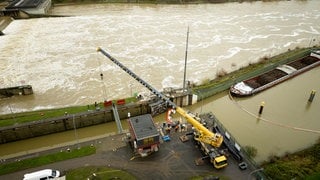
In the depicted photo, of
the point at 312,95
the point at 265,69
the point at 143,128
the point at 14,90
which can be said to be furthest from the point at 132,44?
the point at 312,95

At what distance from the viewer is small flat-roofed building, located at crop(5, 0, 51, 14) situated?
76.1m

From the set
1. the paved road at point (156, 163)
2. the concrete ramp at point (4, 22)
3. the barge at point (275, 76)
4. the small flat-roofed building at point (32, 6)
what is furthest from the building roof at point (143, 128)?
the small flat-roofed building at point (32, 6)

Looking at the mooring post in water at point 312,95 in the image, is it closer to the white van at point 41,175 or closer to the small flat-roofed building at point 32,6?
the white van at point 41,175

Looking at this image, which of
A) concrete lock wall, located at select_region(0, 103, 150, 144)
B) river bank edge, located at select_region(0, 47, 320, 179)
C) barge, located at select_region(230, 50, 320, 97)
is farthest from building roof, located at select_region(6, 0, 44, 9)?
barge, located at select_region(230, 50, 320, 97)

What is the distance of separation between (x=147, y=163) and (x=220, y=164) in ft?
22.9

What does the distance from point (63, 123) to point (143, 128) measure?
11.3 meters

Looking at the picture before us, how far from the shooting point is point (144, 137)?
25.3 m

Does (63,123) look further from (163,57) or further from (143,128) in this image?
(163,57)

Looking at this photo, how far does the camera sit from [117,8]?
3435 inches

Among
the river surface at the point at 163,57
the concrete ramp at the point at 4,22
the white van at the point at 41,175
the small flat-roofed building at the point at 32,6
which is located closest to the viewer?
the white van at the point at 41,175

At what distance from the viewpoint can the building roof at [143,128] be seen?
25491mm

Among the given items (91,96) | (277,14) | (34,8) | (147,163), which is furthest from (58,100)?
(277,14)

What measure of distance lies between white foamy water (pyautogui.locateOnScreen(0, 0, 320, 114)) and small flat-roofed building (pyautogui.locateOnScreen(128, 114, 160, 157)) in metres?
12.9

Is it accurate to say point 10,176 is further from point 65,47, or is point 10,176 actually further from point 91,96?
point 65,47
